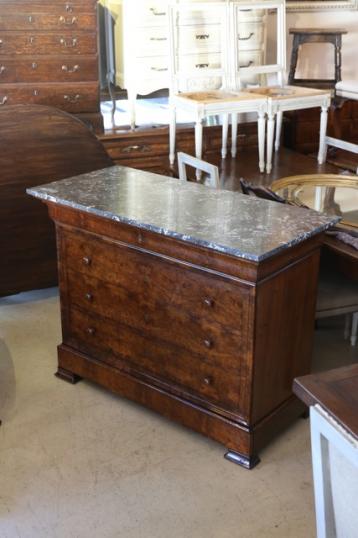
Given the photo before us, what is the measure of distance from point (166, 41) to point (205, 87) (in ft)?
1.67

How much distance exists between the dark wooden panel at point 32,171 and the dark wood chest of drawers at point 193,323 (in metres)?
0.83

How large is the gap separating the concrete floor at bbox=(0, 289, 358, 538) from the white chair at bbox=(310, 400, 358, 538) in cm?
82

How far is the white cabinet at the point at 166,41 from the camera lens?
494 centimetres

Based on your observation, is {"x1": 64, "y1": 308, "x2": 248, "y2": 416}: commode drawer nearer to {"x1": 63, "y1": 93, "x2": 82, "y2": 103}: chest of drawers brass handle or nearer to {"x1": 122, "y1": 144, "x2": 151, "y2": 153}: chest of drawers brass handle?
{"x1": 63, "y1": 93, "x2": 82, "y2": 103}: chest of drawers brass handle

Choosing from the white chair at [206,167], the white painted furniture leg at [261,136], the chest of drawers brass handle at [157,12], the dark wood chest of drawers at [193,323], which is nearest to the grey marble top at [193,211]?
the dark wood chest of drawers at [193,323]

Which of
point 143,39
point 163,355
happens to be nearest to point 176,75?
point 143,39

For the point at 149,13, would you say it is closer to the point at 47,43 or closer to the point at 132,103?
the point at 132,103

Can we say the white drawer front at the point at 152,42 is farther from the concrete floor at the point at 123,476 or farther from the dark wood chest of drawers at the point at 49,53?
the concrete floor at the point at 123,476

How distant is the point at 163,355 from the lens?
→ 2.67 m

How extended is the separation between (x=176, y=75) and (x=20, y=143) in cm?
170

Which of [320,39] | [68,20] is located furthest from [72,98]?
[320,39]

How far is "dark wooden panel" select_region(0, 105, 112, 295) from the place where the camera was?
3574 millimetres

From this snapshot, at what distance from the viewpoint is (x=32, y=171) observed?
11.9 feet

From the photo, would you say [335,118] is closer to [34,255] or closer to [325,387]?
[34,255]
